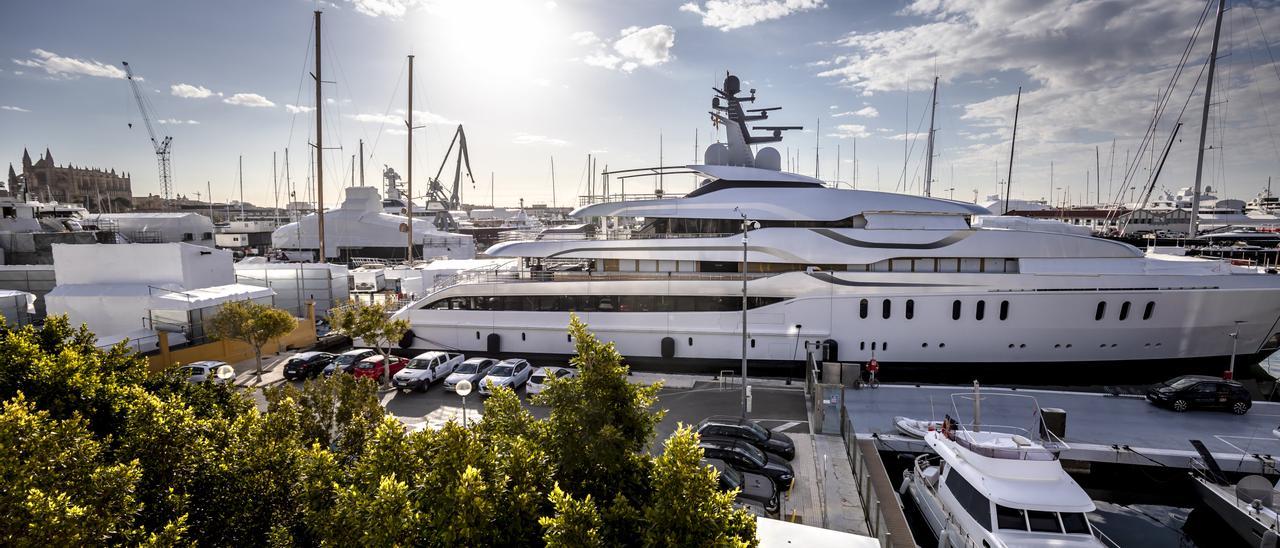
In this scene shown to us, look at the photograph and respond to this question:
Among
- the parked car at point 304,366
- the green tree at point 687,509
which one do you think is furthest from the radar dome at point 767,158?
the green tree at point 687,509

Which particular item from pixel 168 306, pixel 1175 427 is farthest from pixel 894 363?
pixel 168 306

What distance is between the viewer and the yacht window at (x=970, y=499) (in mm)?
8625

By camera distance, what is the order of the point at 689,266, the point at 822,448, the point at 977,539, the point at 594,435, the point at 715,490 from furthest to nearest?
the point at 689,266, the point at 822,448, the point at 977,539, the point at 594,435, the point at 715,490

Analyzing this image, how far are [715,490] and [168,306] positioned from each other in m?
21.8

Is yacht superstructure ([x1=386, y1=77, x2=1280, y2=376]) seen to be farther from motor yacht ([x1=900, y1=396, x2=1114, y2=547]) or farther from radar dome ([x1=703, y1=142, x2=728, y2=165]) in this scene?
motor yacht ([x1=900, y1=396, x2=1114, y2=547])

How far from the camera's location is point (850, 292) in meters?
17.5

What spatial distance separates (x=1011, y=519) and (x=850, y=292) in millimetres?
9689

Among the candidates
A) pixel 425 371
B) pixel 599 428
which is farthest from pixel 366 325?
pixel 599 428

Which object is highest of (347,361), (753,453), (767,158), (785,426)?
(767,158)

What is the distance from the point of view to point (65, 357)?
682 cm

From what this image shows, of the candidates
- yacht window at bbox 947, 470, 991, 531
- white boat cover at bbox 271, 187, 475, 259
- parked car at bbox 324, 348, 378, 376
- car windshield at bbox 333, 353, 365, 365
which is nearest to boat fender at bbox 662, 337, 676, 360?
yacht window at bbox 947, 470, 991, 531

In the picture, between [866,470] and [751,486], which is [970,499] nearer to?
[866,470]

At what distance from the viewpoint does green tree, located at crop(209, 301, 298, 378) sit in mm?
16656

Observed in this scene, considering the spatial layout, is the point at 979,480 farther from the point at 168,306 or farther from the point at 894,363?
the point at 168,306
